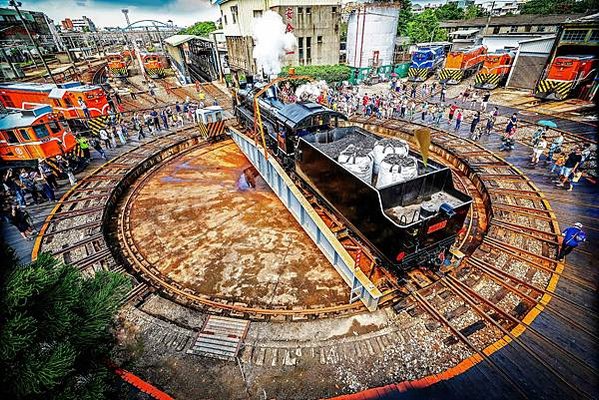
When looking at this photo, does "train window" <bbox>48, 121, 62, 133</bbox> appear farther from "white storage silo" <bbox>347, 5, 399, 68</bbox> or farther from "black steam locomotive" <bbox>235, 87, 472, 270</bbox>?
"white storage silo" <bbox>347, 5, 399, 68</bbox>

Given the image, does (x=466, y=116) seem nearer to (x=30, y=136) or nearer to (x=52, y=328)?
(x=52, y=328)

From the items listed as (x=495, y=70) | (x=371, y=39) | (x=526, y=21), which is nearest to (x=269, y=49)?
(x=371, y=39)

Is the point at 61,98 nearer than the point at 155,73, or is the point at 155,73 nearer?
the point at 61,98

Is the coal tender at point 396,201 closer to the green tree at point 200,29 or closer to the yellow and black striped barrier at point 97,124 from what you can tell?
the yellow and black striped barrier at point 97,124

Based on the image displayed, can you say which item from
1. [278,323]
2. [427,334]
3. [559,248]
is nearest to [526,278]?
[559,248]

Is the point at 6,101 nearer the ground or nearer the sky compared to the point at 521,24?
nearer the ground

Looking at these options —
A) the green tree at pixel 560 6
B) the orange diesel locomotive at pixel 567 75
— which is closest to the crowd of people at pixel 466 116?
the orange diesel locomotive at pixel 567 75
